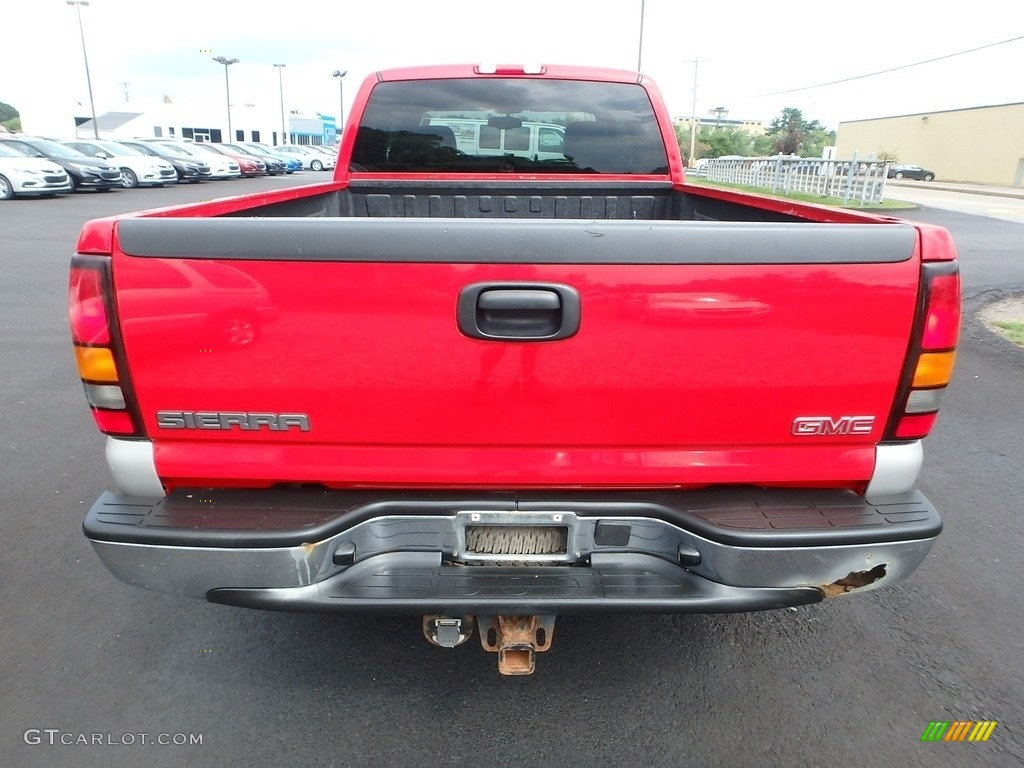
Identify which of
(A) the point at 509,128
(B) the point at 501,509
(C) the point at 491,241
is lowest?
(B) the point at 501,509

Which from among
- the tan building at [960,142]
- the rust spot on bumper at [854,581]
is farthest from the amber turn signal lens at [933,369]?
the tan building at [960,142]

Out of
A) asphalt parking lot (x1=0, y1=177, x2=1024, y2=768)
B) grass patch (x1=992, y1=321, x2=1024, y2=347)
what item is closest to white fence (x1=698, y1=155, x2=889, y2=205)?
grass patch (x1=992, y1=321, x2=1024, y2=347)

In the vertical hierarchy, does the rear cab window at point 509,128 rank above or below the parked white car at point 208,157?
above

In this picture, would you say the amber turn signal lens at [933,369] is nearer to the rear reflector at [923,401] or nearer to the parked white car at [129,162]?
the rear reflector at [923,401]

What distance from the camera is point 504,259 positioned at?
182cm

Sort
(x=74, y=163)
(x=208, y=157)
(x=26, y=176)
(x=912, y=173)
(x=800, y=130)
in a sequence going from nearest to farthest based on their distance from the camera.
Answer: (x=26, y=176) → (x=74, y=163) → (x=208, y=157) → (x=912, y=173) → (x=800, y=130)

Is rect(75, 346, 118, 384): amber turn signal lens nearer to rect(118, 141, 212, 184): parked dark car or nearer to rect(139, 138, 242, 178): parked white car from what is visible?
rect(118, 141, 212, 184): parked dark car

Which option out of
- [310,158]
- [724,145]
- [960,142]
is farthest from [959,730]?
[724,145]

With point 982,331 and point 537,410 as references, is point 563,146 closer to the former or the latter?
point 537,410

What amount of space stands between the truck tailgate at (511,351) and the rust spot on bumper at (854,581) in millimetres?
279

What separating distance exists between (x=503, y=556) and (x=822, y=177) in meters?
26.4

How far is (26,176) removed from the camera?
62.2ft

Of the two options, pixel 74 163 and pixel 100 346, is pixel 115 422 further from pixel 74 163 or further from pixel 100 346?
pixel 74 163

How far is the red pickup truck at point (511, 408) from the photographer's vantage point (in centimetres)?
182
